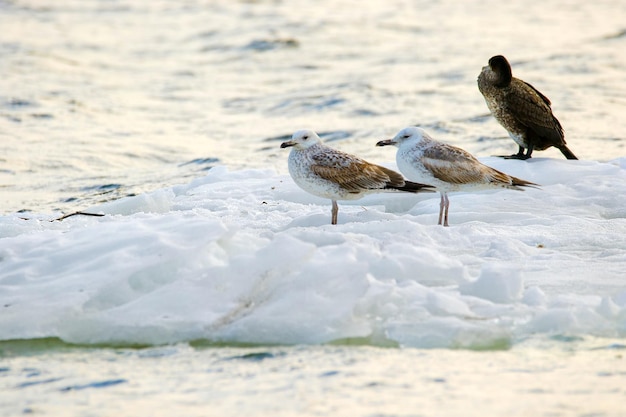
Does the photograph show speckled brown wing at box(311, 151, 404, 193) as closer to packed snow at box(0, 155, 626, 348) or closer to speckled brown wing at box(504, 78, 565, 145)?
packed snow at box(0, 155, 626, 348)

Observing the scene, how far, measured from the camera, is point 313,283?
21.9 ft

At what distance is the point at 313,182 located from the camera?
8.17 metres

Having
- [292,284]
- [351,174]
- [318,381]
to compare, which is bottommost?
[318,381]

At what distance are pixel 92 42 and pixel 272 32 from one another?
14.0 feet

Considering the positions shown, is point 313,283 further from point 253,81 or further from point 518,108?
point 253,81

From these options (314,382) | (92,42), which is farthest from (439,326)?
(92,42)

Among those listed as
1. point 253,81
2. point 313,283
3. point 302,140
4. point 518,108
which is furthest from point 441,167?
point 253,81

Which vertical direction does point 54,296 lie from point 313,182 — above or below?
below

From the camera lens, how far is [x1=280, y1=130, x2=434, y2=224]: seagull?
816cm

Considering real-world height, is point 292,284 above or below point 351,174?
below

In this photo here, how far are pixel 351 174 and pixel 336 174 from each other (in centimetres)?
13

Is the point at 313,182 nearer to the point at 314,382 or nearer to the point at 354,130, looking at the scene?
the point at 314,382

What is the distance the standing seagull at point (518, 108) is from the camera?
10.7m

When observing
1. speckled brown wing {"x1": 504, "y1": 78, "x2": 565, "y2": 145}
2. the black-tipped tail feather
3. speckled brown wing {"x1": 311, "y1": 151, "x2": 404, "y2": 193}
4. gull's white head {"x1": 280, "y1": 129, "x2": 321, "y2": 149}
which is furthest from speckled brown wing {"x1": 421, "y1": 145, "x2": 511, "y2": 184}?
speckled brown wing {"x1": 504, "y1": 78, "x2": 565, "y2": 145}
